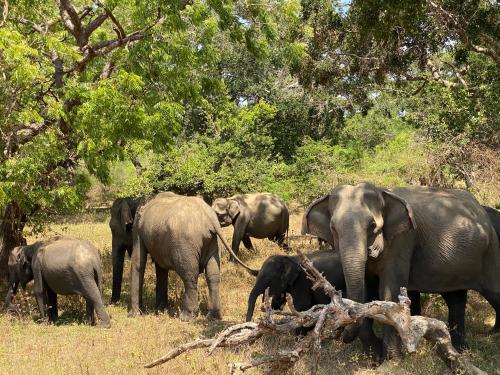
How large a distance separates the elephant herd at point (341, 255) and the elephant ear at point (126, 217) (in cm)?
2

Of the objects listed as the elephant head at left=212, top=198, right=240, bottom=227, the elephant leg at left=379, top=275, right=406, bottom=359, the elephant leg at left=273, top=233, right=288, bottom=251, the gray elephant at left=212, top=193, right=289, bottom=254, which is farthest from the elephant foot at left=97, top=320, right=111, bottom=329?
the elephant leg at left=273, top=233, right=288, bottom=251

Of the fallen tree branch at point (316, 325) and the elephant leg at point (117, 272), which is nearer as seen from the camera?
the fallen tree branch at point (316, 325)

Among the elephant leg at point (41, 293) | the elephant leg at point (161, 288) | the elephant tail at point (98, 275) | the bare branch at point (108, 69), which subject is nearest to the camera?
the elephant tail at point (98, 275)

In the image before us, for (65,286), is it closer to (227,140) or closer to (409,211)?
(409,211)

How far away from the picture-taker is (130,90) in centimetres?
966

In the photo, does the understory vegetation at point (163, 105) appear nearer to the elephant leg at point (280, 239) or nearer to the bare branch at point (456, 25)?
the bare branch at point (456, 25)

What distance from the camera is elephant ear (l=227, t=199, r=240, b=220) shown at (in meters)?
15.8

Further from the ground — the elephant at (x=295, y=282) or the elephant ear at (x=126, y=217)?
the elephant ear at (x=126, y=217)

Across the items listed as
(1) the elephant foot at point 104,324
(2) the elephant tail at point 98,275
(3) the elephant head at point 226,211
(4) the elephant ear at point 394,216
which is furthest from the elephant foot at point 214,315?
(3) the elephant head at point 226,211

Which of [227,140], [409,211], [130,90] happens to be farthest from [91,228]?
[409,211]

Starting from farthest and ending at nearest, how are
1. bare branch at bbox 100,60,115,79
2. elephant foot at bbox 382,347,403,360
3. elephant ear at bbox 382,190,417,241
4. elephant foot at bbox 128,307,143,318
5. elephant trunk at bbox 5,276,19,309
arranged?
1. bare branch at bbox 100,60,115,79
2. elephant foot at bbox 128,307,143,318
3. elephant trunk at bbox 5,276,19,309
4. elephant foot at bbox 382,347,403,360
5. elephant ear at bbox 382,190,417,241

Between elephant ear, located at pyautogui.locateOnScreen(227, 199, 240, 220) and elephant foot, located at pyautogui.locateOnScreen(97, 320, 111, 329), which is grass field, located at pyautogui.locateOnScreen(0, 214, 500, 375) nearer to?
elephant foot, located at pyautogui.locateOnScreen(97, 320, 111, 329)

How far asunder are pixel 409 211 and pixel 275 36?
7.28m

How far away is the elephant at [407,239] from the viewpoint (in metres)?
6.03
